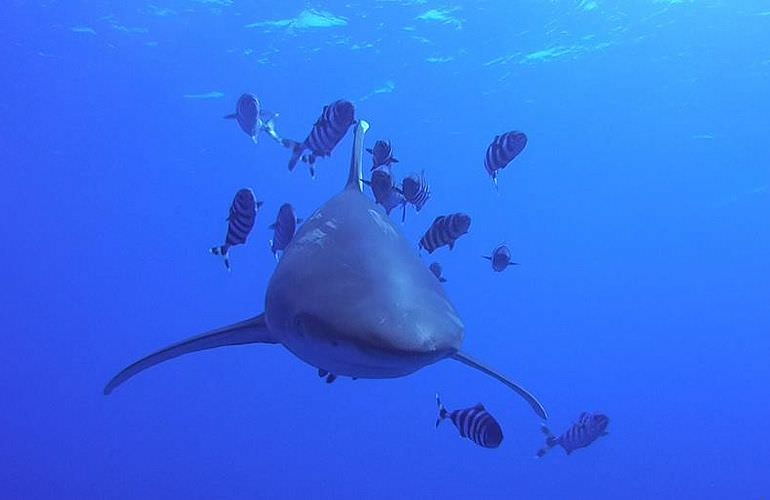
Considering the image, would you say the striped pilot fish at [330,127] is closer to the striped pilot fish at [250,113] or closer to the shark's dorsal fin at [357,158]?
the shark's dorsal fin at [357,158]

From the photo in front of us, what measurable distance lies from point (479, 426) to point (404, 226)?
30.9 meters

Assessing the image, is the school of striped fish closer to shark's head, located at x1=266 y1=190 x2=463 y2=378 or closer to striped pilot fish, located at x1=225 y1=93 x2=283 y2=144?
striped pilot fish, located at x1=225 y1=93 x2=283 y2=144

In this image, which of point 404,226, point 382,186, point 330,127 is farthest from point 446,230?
point 404,226

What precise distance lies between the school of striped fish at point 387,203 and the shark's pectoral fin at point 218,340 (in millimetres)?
1303

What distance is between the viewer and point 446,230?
6598 mm

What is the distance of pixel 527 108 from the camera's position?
97.0ft

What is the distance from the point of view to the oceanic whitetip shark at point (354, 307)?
109 inches

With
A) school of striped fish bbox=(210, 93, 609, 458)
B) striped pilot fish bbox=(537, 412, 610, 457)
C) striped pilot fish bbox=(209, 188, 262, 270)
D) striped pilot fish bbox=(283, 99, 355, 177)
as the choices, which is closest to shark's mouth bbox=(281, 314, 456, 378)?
school of striped fish bbox=(210, 93, 609, 458)

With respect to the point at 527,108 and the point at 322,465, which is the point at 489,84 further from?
the point at 322,465

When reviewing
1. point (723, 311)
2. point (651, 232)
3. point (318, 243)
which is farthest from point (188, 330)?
point (318, 243)

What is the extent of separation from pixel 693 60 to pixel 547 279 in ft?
124

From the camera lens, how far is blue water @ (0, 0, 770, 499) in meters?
23.1

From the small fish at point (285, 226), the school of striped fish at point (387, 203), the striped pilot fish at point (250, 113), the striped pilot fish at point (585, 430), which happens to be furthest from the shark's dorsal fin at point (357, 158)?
the striped pilot fish at point (585, 430)

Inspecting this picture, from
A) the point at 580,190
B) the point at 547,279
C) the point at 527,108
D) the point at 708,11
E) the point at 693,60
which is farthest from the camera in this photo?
the point at 547,279
